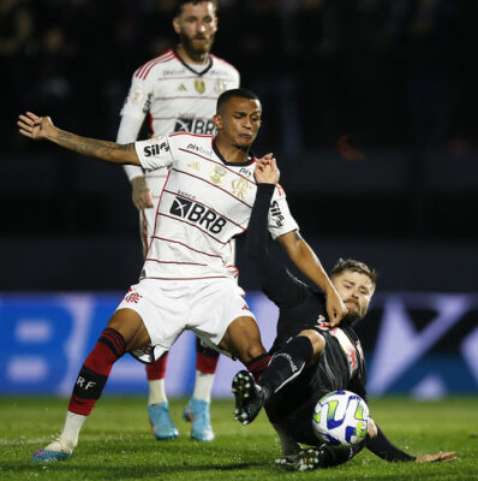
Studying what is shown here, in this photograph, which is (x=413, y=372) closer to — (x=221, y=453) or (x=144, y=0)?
(x=144, y=0)

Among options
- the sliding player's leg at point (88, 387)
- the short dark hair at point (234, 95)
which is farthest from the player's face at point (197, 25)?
the sliding player's leg at point (88, 387)

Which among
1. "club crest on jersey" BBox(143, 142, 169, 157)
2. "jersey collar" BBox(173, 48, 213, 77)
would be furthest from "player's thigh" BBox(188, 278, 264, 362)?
"jersey collar" BBox(173, 48, 213, 77)

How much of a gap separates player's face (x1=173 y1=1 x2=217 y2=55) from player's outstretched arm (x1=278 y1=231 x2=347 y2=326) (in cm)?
202

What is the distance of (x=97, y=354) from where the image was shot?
24.3 feet

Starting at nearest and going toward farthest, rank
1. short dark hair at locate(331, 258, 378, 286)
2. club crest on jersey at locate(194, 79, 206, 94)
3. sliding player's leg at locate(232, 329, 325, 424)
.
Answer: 1. sliding player's leg at locate(232, 329, 325, 424)
2. short dark hair at locate(331, 258, 378, 286)
3. club crest on jersey at locate(194, 79, 206, 94)

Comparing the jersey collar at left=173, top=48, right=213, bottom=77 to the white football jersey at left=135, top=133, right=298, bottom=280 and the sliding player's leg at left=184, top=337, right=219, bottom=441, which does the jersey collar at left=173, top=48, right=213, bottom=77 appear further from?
the sliding player's leg at left=184, top=337, right=219, bottom=441

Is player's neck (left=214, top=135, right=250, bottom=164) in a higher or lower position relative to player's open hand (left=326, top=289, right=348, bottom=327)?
higher

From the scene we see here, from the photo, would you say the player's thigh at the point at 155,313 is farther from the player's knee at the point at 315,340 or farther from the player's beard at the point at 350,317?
the player's beard at the point at 350,317

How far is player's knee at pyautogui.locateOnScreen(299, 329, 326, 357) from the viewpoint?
7203 millimetres

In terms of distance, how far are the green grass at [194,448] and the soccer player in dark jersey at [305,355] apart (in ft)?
0.44

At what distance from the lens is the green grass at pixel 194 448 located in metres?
7.05

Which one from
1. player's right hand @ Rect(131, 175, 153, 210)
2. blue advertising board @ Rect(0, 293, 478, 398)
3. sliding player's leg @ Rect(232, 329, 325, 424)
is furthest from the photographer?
blue advertising board @ Rect(0, 293, 478, 398)

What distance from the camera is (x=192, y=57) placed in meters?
9.29

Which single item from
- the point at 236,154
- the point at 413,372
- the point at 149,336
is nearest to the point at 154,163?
the point at 236,154
